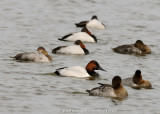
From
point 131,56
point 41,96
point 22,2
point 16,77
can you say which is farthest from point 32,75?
point 22,2

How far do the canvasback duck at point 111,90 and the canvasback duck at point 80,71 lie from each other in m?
2.28

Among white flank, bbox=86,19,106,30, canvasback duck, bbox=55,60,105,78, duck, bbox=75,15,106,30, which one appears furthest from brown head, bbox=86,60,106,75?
duck, bbox=75,15,106,30

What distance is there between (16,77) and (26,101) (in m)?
3.33

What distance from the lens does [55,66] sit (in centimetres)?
2344

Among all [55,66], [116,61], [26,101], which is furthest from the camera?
[116,61]

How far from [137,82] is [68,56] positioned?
17.7 ft

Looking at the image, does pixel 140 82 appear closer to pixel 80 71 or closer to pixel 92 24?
pixel 80 71

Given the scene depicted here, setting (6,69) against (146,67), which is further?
(146,67)

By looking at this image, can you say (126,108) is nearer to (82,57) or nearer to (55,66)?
(55,66)

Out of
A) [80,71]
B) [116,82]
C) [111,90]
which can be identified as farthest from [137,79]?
[80,71]

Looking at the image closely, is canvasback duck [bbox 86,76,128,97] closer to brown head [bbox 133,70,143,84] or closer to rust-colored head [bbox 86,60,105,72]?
brown head [bbox 133,70,143,84]

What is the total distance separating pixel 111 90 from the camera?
768 inches

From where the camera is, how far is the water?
18188mm

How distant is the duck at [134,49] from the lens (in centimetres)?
2712
